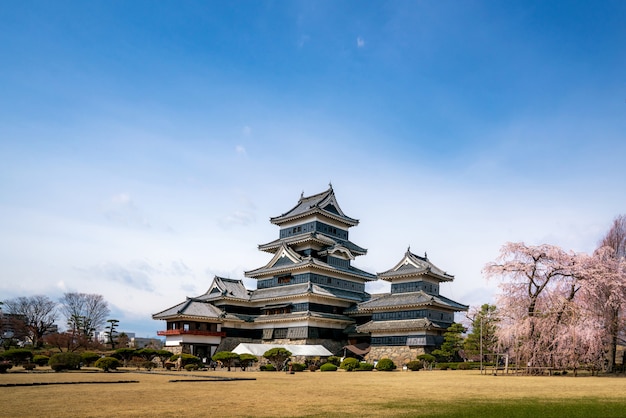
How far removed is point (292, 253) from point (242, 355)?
57.3ft

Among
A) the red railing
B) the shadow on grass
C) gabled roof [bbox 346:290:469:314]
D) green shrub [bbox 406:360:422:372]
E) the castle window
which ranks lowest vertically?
green shrub [bbox 406:360:422:372]

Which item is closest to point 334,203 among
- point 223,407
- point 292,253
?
point 292,253

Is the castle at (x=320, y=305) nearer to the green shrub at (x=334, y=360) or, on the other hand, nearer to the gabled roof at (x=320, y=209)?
the gabled roof at (x=320, y=209)

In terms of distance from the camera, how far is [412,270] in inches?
2082

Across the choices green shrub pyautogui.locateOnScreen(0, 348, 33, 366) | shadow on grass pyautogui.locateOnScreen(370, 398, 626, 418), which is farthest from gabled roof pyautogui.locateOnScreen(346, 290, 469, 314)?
shadow on grass pyautogui.locateOnScreen(370, 398, 626, 418)

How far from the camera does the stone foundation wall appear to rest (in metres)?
48.1

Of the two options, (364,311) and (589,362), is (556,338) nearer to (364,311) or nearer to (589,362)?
(589,362)

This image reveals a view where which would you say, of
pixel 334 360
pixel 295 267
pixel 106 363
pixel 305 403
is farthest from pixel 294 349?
pixel 305 403

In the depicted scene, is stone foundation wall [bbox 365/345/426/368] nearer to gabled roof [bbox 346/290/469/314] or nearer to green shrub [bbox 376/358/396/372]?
green shrub [bbox 376/358/396/372]

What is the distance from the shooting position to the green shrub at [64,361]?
35534 mm

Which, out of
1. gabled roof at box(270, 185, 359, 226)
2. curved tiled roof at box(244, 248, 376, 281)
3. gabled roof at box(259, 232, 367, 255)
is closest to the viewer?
curved tiled roof at box(244, 248, 376, 281)

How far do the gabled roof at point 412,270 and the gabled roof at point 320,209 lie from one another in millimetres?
9984

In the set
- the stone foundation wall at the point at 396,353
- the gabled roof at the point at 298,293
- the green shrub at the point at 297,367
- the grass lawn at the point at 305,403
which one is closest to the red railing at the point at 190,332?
the gabled roof at the point at 298,293

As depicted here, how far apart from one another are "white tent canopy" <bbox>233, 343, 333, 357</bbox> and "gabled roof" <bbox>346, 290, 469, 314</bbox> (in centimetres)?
680
